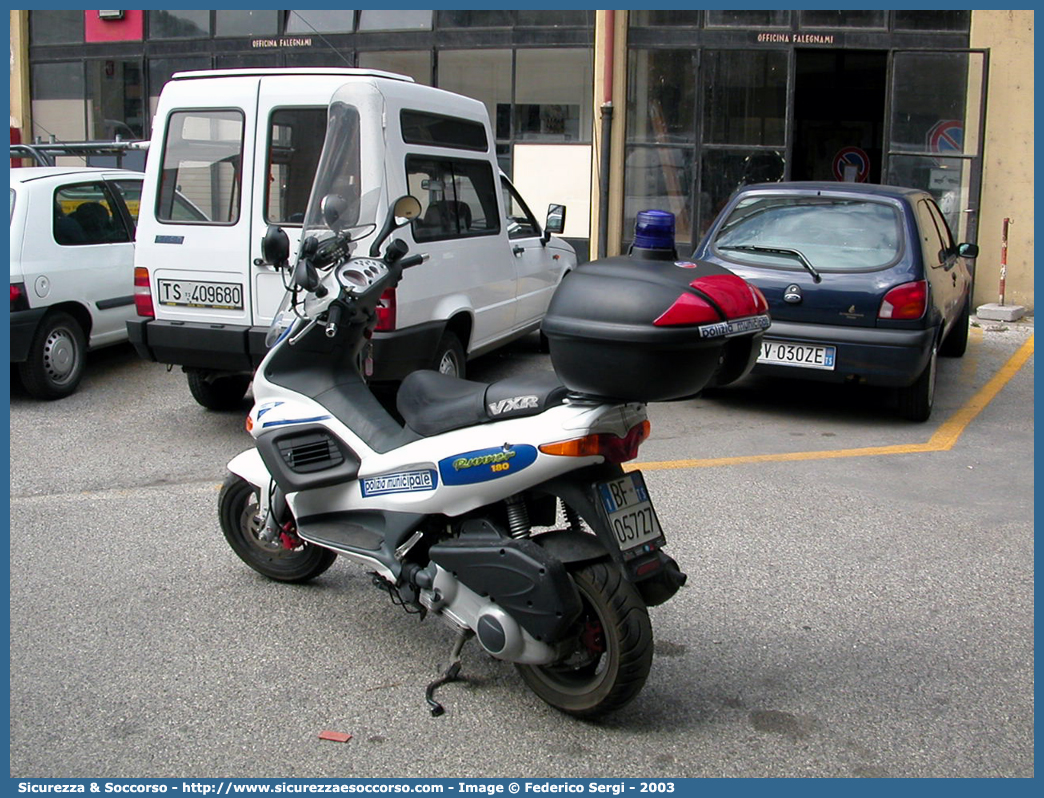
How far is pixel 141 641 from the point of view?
421cm

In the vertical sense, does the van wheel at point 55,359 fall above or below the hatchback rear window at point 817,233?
below

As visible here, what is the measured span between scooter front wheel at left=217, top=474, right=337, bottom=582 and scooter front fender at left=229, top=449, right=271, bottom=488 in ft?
0.23

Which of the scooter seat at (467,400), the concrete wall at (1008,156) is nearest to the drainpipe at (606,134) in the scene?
the concrete wall at (1008,156)

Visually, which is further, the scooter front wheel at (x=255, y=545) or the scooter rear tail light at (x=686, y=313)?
the scooter front wheel at (x=255, y=545)

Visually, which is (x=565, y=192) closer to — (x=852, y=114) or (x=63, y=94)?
(x=852, y=114)

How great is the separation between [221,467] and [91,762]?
3.48 metres

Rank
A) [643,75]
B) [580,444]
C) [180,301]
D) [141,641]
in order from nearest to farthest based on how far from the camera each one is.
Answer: [580,444] → [141,641] → [180,301] → [643,75]

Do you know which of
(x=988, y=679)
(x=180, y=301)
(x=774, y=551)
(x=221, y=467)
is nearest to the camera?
(x=988, y=679)

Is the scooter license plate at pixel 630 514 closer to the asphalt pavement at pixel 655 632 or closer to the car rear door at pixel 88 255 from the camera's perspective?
the asphalt pavement at pixel 655 632

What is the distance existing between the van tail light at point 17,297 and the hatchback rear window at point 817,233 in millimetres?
5082

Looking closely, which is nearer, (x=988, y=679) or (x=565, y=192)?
(x=988, y=679)

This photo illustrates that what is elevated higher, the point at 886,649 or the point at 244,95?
the point at 244,95

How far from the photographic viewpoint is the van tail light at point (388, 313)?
6.90 metres

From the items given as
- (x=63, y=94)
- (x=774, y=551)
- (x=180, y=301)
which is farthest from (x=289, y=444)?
(x=63, y=94)
